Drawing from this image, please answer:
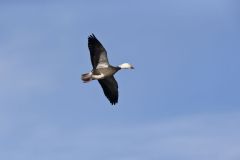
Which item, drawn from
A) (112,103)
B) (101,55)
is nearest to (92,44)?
(101,55)

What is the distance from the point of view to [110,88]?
64.0 metres

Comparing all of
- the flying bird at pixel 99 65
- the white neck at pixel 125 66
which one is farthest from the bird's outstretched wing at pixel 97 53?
the white neck at pixel 125 66

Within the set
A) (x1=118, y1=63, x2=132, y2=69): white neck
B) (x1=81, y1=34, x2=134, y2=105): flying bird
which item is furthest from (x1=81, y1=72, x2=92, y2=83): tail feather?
(x1=118, y1=63, x2=132, y2=69): white neck

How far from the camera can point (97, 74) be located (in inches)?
2425

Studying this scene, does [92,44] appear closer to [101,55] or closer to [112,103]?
[101,55]

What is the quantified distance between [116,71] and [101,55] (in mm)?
1538

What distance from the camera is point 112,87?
210 ft

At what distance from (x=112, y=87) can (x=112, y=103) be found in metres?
1.04

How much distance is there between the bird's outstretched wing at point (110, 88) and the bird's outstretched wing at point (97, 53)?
1.85m

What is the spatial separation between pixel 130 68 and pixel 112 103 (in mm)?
2866

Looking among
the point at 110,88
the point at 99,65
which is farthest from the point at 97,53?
the point at 110,88

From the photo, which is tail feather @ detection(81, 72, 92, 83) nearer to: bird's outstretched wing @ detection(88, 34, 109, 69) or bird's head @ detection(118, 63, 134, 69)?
bird's outstretched wing @ detection(88, 34, 109, 69)

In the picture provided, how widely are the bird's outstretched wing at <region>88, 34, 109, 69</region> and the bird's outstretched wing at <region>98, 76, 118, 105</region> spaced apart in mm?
1849

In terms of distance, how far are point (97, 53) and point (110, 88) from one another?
3.33 metres
